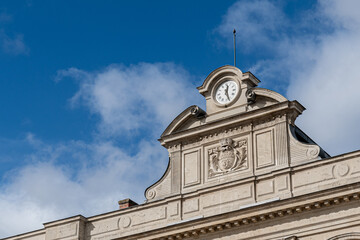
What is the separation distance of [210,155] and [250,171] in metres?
2.19

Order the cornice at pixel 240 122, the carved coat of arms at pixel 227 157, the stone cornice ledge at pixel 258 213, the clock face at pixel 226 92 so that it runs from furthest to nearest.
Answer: the clock face at pixel 226 92, the carved coat of arms at pixel 227 157, the cornice at pixel 240 122, the stone cornice ledge at pixel 258 213

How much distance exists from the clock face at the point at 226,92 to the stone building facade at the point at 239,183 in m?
0.04

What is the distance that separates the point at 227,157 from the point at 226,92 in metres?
2.89

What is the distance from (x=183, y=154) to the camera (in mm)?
42188

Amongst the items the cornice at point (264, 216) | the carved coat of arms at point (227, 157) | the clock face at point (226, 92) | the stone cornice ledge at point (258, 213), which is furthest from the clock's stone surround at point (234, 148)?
the cornice at point (264, 216)

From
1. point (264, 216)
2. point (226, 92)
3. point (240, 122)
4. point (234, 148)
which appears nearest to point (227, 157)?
point (234, 148)

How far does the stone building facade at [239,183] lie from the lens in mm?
37344

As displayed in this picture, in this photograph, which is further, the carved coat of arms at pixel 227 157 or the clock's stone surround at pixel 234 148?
the carved coat of arms at pixel 227 157

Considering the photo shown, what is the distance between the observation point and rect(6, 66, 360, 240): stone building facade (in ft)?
123

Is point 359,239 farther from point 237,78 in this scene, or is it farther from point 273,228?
point 237,78

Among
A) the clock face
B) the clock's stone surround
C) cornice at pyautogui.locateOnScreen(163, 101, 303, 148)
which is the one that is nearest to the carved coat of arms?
the clock's stone surround

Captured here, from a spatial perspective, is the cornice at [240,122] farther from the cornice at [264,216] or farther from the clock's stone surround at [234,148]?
the cornice at [264,216]

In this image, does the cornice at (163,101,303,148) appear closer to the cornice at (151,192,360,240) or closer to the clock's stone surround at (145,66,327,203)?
the clock's stone surround at (145,66,327,203)

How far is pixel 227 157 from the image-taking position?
134 feet
